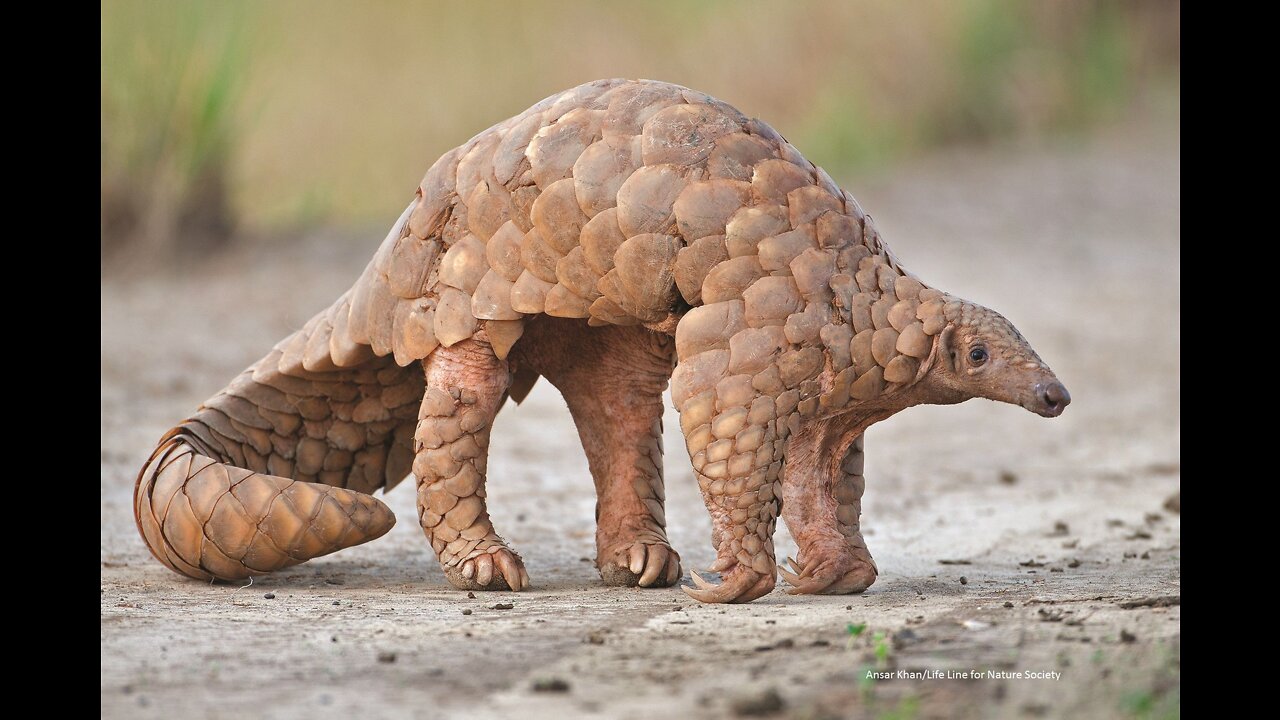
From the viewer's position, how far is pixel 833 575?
14.4ft

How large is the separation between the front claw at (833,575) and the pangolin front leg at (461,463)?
90 centimetres

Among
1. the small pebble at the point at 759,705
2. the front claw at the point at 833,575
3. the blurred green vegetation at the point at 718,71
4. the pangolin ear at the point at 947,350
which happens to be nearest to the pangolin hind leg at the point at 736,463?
the front claw at the point at 833,575

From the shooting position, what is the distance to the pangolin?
4148 millimetres

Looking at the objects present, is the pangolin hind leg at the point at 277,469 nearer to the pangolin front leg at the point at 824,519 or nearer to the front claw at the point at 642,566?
the front claw at the point at 642,566

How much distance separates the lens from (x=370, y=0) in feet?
57.3

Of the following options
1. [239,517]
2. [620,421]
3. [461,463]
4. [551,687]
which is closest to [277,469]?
[239,517]

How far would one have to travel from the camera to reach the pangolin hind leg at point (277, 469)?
15.2 feet

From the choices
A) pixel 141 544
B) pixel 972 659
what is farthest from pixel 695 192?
pixel 141 544

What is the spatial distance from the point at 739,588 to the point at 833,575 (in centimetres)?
38

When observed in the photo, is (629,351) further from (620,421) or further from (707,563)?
(707,563)

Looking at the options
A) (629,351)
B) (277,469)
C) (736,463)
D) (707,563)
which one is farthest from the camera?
(707,563)

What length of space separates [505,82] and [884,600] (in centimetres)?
1218

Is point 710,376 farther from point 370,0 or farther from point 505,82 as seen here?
point 370,0

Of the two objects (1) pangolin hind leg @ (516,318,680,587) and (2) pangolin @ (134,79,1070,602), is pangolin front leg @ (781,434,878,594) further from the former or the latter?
(1) pangolin hind leg @ (516,318,680,587)
